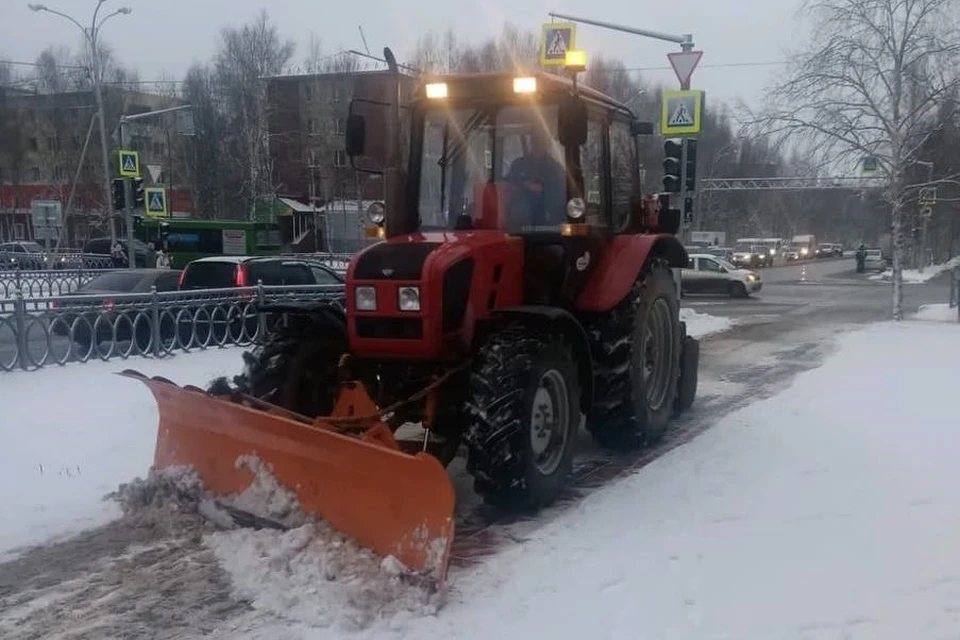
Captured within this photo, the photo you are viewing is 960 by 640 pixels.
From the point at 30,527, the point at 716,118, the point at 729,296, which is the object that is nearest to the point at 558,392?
the point at 30,527

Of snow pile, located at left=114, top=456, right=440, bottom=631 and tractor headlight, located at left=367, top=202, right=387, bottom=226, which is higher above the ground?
tractor headlight, located at left=367, top=202, right=387, bottom=226

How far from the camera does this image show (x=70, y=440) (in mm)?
8039

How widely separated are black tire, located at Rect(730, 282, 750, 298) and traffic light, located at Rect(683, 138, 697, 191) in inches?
648

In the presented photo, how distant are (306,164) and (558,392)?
45944 millimetres

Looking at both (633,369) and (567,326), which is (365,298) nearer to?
(567,326)

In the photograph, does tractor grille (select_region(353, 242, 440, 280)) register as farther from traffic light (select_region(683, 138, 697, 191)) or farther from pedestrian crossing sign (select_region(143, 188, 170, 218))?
pedestrian crossing sign (select_region(143, 188, 170, 218))

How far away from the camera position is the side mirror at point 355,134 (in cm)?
677

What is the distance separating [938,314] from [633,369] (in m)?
16.1

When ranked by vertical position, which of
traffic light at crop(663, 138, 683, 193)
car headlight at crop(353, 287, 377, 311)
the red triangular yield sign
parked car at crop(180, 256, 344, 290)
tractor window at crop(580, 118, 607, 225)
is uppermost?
the red triangular yield sign

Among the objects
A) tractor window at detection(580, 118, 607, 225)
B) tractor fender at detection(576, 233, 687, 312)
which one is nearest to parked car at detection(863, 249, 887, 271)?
tractor fender at detection(576, 233, 687, 312)

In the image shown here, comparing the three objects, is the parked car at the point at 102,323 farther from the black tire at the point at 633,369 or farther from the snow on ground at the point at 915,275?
the snow on ground at the point at 915,275

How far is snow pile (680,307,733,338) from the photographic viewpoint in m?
18.1

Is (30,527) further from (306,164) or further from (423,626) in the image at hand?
(306,164)

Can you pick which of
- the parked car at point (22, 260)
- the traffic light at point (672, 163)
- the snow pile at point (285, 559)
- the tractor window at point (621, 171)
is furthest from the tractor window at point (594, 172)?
the parked car at point (22, 260)
